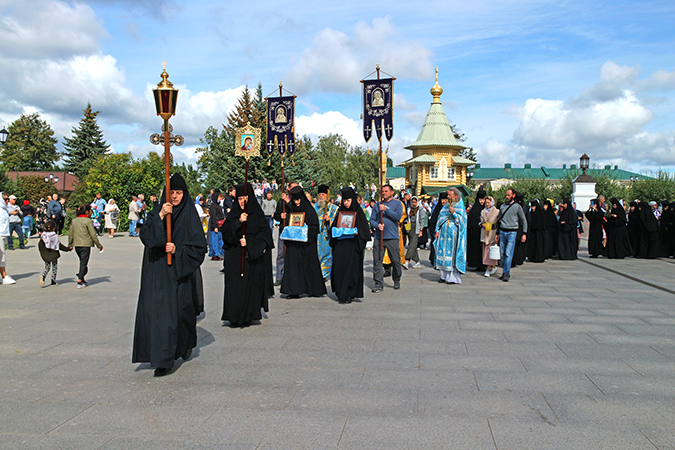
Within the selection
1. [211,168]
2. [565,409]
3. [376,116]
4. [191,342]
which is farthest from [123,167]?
[565,409]

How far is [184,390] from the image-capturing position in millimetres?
4914

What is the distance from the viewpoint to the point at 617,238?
17875 millimetres

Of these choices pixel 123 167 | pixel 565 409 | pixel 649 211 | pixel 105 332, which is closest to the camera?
pixel 565 409

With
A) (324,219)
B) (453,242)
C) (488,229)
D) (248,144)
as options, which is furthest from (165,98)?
(488,229)

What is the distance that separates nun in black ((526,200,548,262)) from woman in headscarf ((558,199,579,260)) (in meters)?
0.90

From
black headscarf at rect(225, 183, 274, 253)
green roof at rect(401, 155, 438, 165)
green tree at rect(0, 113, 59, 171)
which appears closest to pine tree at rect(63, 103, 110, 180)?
green tree at rect(0, 113, 59, 171)

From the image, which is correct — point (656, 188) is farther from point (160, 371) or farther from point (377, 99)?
point (160, 371)

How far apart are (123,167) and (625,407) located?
2697 cm

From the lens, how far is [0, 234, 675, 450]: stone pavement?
3926mm

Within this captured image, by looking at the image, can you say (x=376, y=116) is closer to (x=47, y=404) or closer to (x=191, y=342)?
(x=191, y=342)

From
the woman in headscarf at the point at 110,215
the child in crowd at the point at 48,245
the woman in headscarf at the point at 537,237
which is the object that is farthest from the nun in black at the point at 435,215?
the woman in headscarf at the point at 110,215

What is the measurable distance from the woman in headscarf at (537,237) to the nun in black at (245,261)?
1139 centimetres

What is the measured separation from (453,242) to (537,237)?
636cm

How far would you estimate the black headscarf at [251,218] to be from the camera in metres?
7.56
